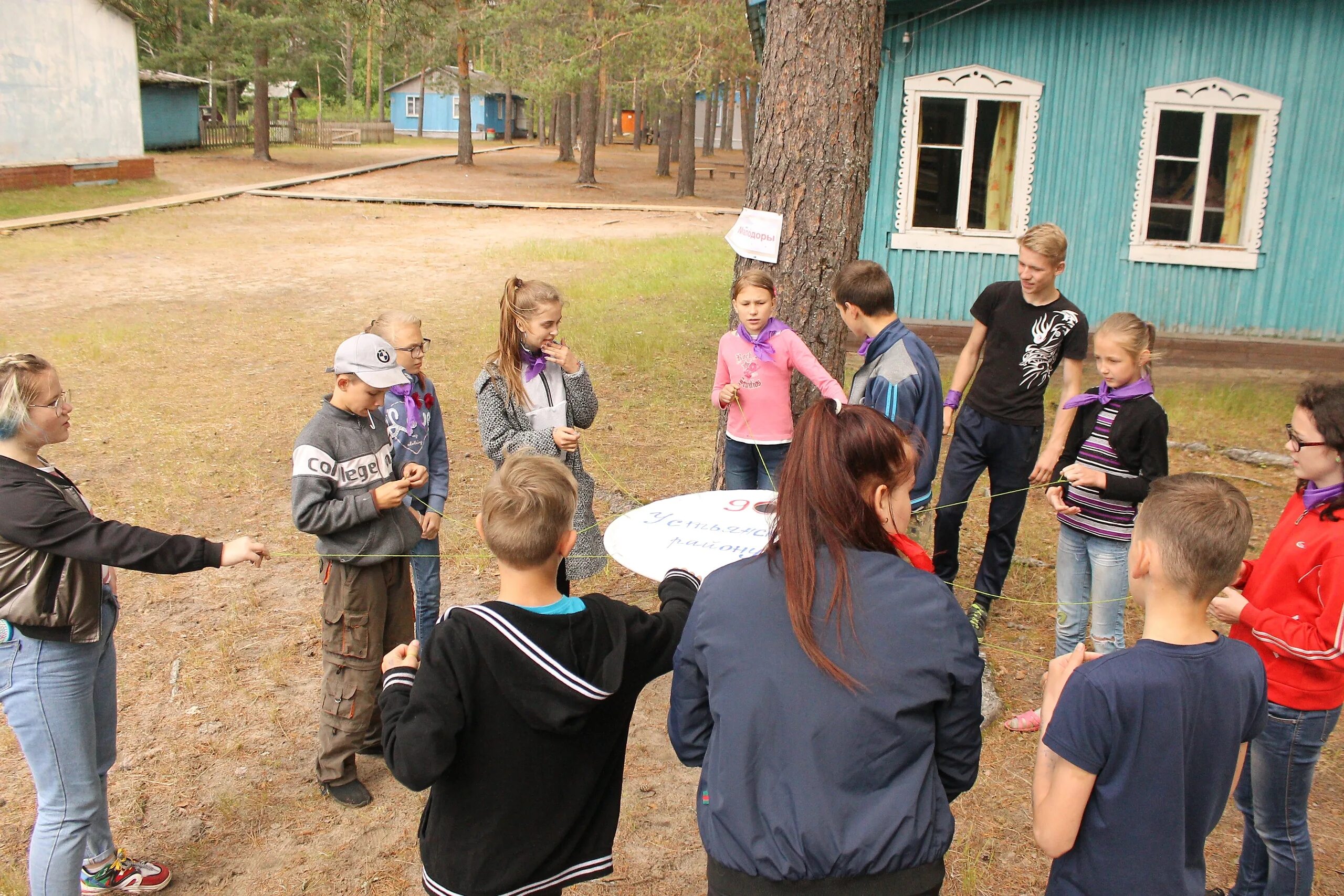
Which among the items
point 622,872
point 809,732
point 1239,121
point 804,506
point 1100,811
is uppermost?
point 1239,121

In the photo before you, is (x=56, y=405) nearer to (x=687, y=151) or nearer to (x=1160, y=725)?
(x=1160, y=725)

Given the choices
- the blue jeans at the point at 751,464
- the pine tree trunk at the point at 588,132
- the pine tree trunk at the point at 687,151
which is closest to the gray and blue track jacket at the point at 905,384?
the blue jeans at the point at 751,464

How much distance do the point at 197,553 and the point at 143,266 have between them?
13.6 m

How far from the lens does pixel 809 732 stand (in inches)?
67.0

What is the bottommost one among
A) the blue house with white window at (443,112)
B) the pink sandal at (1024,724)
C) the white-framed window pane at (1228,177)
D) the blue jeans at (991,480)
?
the pink sandal at (1024,724)

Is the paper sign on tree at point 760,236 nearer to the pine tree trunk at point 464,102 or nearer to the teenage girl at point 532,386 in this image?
the teenage girl at point 532,386

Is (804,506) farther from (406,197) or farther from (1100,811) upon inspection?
(406,197)

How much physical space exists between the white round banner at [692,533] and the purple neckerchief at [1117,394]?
1.34m

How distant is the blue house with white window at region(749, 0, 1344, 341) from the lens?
956 cm

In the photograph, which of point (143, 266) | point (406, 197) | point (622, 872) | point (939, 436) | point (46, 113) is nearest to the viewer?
point (622, 872)

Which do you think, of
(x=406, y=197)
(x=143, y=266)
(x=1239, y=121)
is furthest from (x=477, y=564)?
(x=406, y=197)

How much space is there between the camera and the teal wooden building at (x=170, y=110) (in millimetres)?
35906

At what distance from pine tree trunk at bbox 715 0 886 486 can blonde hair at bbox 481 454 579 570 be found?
116 inches

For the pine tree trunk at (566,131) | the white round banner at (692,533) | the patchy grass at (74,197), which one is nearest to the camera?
the white round banner at (692,533)
